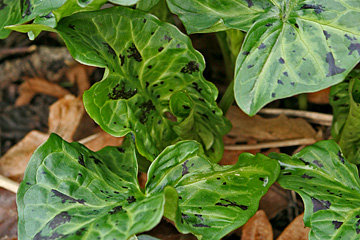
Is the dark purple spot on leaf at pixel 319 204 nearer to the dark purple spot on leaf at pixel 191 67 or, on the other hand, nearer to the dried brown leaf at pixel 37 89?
the dark purple spot on leaf at pixel 191 67

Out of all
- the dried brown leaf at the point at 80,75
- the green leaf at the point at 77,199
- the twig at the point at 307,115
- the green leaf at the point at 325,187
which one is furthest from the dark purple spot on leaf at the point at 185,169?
the dried brown leaf at the point at 80,75

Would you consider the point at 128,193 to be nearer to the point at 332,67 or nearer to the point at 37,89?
the point at 332,67

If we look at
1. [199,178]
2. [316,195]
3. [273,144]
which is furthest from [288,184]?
[273,144]

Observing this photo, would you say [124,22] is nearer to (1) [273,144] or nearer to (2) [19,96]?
(1) [273,144]

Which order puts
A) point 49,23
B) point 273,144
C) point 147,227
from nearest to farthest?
point 147,227 < point 49,23 < point 273,144

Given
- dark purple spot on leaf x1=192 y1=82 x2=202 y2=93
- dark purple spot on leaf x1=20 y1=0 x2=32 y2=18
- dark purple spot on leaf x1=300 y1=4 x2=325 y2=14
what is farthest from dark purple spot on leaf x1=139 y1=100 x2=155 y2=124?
dark purple spot on leaf x1=300 y1=4 x2=325 y2=14

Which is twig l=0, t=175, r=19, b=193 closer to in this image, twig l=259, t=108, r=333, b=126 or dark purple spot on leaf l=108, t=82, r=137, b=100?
dark purple spot on leaf l=108, t=82, r=137, b=100
